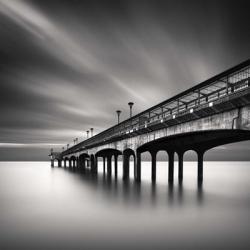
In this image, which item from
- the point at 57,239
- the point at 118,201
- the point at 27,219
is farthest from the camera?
the point at 118,201

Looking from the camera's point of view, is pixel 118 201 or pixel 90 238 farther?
pixel 118 201

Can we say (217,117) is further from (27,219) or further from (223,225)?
(27,219)

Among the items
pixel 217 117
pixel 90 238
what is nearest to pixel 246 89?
pixel 217 117

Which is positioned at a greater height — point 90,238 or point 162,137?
point 162,137

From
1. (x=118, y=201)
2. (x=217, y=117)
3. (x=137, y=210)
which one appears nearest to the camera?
(x=217, y=117)

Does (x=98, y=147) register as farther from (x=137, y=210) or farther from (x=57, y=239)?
(x=57, y=239)

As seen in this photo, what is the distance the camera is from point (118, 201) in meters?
24.3

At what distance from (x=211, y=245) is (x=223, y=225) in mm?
4215

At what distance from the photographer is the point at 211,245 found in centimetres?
1076

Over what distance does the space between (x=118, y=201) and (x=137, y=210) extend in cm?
443

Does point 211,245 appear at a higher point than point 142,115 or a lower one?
lower

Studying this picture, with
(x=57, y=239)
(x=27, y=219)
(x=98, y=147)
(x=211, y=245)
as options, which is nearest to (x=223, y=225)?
(x=211, y=245)

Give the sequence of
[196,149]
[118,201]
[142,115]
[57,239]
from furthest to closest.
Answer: [196,149], [142,115], [118,201], [57,239]

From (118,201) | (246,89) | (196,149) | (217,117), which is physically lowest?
(118,201)
